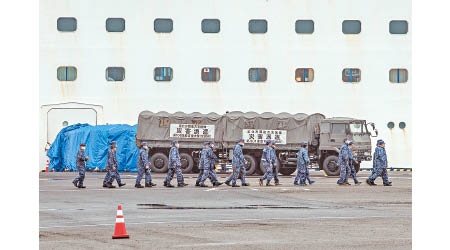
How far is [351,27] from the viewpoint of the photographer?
38906 millimetres

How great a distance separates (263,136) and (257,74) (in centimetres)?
400

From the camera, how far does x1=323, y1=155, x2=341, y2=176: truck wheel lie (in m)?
34.2

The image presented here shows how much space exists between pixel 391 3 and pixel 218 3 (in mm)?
7642

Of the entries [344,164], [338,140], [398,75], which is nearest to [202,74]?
[338,140]

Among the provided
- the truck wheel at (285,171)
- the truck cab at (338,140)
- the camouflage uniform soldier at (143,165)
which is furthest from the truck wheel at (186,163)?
the camouflage uniform soldier at (143,165)

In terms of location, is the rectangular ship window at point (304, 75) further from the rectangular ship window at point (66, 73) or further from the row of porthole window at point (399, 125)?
the rectangular ship window at point (66, 73)

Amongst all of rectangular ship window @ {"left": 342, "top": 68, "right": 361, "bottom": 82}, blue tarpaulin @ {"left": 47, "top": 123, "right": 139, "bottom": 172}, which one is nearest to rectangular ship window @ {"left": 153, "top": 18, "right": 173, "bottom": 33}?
blue tarpaulin @ {"left": 47, "top": 123, "right": 139, "bottom": 172}

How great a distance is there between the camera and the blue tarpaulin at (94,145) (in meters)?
36.8

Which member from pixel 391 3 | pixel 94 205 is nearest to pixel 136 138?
pixel 391 3

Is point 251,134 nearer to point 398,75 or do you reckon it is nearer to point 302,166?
point 302,166

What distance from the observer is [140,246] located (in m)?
12.8

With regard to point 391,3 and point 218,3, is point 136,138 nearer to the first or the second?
point 218,3

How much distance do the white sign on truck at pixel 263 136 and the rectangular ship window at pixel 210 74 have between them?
12.5ft

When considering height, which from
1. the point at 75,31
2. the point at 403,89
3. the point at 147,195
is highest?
the point at 75,31
